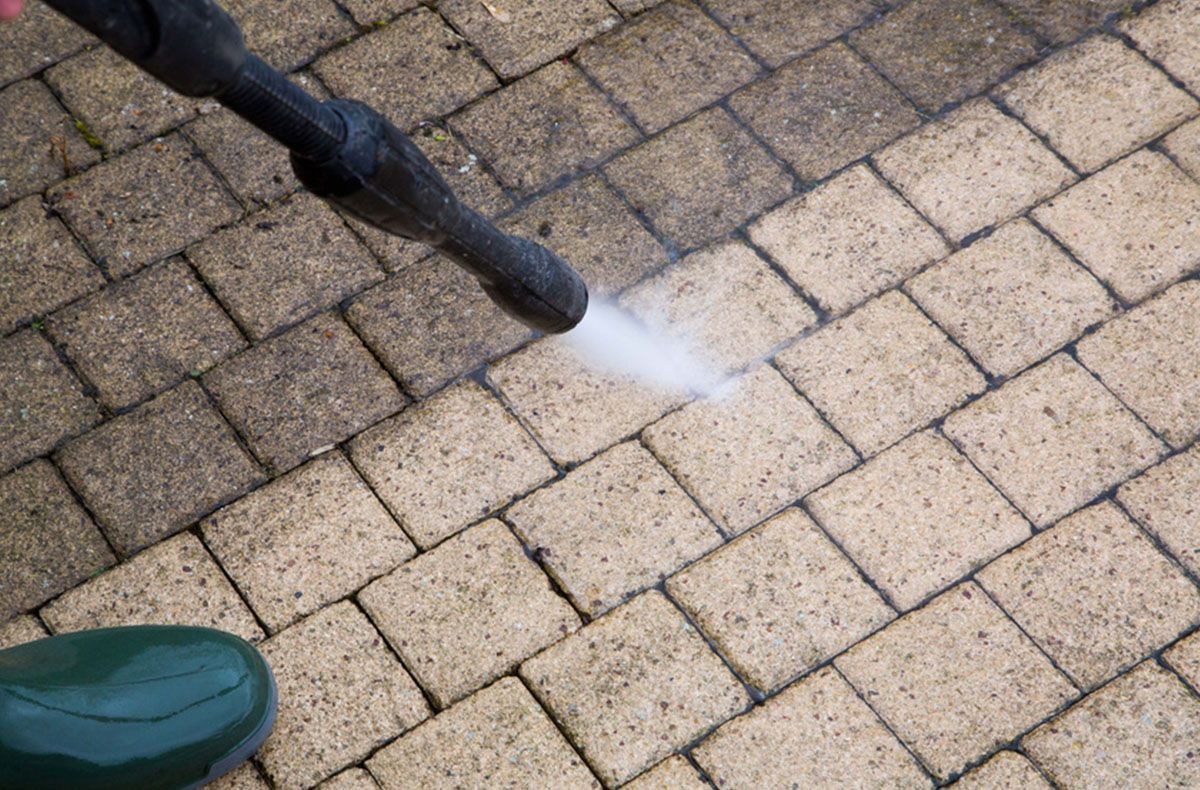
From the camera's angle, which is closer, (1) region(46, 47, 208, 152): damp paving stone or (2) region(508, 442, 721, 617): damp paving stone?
(2) region(508, 442, 721, 617): damp paving stone

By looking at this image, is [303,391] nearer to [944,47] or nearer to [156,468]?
[156,468]

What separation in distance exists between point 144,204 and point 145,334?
424 millimetres

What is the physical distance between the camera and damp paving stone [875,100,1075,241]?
3.60 m

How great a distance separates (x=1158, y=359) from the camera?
131 inches

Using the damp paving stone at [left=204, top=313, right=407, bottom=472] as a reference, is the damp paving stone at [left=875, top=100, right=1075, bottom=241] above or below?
above

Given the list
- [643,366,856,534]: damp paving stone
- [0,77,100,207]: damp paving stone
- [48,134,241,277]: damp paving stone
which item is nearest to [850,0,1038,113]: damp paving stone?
[643,366,856,534]: damp paving stone

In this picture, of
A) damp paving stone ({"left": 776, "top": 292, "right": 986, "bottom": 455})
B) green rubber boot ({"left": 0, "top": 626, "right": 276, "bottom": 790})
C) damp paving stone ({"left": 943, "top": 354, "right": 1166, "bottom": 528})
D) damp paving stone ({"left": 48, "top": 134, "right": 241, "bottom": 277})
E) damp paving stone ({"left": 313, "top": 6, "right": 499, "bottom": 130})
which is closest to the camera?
green rubber boot ({"left": 0, "top": 626, "right": 276, "bottom": 790})

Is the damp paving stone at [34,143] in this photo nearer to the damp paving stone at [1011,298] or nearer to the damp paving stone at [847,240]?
the damp paving stone at [847,240]

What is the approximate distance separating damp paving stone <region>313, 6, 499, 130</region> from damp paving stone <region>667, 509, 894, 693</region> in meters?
1.58

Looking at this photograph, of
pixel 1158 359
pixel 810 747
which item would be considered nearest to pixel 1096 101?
pixel 1158 359

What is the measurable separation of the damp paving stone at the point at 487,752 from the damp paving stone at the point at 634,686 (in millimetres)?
42

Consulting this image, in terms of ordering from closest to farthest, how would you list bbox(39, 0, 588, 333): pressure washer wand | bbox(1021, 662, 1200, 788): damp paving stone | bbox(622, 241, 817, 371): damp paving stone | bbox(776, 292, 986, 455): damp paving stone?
1. bbox(39, 0, 588, 333): pressure washer wand
2. bbox(1021, 662, 1200, 788): damp paving stone
3. bbox(776, 292, 986, 455): damp paving stone
4. bbox(622, 241, 817, 371): damp paving stone

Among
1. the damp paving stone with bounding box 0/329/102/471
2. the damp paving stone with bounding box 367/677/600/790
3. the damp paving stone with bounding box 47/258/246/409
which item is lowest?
the damp paving stone with bounding box 367/677/600/790

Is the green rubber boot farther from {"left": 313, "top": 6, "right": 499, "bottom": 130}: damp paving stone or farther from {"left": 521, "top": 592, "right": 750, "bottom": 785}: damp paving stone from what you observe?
{"left": 313, "top": 6, "right": 499, "bottom": 130}: damp paving stone
